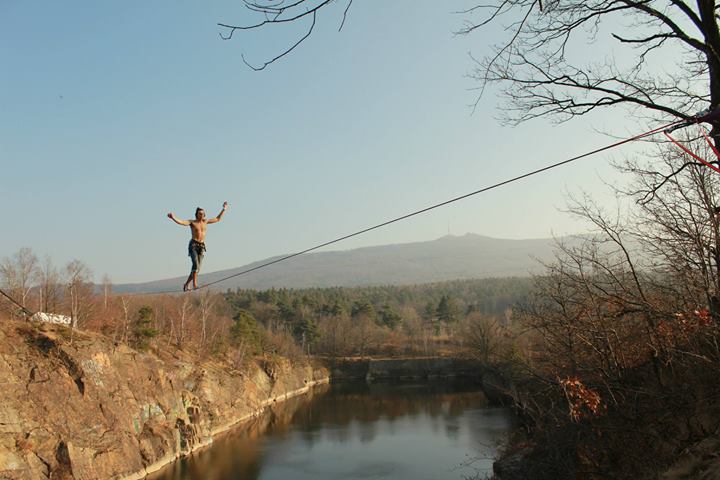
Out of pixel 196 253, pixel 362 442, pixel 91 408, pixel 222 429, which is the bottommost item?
pixel 362 442

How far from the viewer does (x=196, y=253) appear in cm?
860

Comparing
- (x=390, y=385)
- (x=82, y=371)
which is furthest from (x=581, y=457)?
(x=390, y=385)

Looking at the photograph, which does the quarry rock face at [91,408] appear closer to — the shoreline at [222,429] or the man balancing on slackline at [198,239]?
the shoreline at [222,429]

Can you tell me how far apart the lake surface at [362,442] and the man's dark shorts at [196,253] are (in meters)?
14.2

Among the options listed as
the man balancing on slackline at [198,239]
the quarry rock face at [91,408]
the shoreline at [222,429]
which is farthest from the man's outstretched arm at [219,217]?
the shoreline at [222,429]

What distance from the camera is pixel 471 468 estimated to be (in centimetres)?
2388

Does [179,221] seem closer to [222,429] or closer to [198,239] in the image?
[198,239]

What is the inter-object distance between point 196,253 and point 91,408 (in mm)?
20083

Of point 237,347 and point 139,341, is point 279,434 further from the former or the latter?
point 237,347

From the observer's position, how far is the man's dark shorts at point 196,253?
28.2 ft

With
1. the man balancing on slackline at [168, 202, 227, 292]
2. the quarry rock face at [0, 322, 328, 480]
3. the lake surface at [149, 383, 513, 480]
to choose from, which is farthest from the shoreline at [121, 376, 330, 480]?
the man balancing on slackline at [168, 202, 227, 292]

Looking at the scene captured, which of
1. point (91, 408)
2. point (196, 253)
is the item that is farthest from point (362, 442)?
point (196, 253)

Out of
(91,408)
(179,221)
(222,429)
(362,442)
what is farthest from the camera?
(222,429)

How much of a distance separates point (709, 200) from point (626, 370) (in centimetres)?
310
